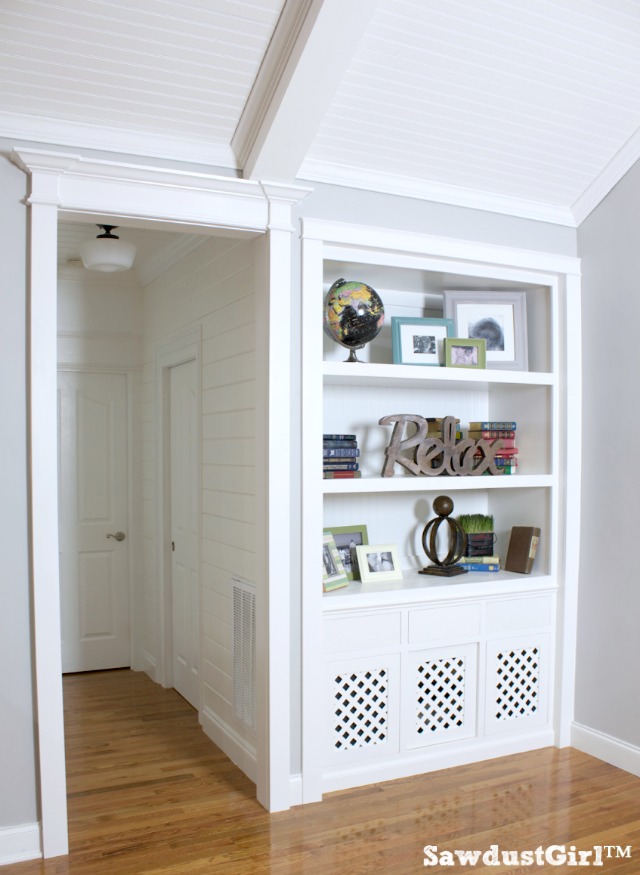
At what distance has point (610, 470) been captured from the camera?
136 inches

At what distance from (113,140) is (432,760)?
2787mm

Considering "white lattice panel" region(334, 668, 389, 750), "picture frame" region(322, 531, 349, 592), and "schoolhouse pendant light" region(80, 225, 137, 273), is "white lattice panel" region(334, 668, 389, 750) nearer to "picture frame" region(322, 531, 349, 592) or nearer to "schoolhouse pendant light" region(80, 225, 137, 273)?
"picture frame" region(322, 531, 349, 592)

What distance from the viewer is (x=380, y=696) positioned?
3.23 m

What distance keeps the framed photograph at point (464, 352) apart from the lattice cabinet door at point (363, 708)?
1313 mm

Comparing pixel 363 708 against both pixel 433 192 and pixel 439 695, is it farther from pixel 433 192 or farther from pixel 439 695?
pixel 433 192

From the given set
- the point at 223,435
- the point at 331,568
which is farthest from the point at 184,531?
the point at 331,568

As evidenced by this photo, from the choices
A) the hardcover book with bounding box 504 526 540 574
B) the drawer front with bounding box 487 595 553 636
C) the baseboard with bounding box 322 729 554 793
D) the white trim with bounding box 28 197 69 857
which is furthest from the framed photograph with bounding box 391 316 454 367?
the baseboard with bounding box 322 729 554 793

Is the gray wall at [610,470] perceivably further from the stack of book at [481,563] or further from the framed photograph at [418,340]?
the framed photograph at [418,340]

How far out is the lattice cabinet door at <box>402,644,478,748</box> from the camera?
3.30 meters

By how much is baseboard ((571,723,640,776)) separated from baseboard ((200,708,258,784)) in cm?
151

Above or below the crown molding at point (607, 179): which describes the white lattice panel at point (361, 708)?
below

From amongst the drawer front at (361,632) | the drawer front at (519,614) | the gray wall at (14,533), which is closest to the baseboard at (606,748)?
the drawer front at (519,614)

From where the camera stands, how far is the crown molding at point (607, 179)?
3342mm

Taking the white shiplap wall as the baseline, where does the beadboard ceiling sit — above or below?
above
